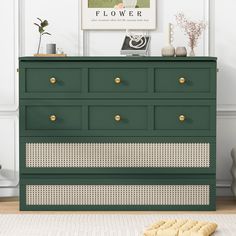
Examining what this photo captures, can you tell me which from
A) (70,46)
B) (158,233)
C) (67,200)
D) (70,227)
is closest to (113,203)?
(67,200)

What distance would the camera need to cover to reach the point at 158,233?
12.3ft

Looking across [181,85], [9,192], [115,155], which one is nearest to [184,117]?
[181,85]

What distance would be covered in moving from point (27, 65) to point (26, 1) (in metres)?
0.82

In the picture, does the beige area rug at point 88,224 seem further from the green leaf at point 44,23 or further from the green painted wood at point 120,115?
the green leaf at point 44,23

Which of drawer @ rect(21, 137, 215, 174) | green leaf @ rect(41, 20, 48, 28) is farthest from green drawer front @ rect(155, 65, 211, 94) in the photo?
green leaf @ rect(41, 20, 48, 28)

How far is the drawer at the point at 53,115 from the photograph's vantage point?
4.70m

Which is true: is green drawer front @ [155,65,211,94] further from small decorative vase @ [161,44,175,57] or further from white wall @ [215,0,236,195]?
white wall @ [215,0,236,195]

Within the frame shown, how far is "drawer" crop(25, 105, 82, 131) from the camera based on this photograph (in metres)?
4.70

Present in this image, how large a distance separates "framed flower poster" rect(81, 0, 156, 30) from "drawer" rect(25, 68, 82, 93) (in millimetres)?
694

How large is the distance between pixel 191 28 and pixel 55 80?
120 centimetres

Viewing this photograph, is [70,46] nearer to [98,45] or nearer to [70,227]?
[98,45]

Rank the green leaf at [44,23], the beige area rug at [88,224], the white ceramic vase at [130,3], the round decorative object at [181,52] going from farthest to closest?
the white ceramic vase at [130,3]
the green leaf at [44,23]
the round decorative object at [181,52]
the beige area rug at [88,224]

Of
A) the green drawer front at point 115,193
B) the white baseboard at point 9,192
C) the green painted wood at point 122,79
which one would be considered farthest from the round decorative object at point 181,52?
the white baseboard at point 9,192

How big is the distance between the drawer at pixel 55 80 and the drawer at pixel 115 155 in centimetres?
35
